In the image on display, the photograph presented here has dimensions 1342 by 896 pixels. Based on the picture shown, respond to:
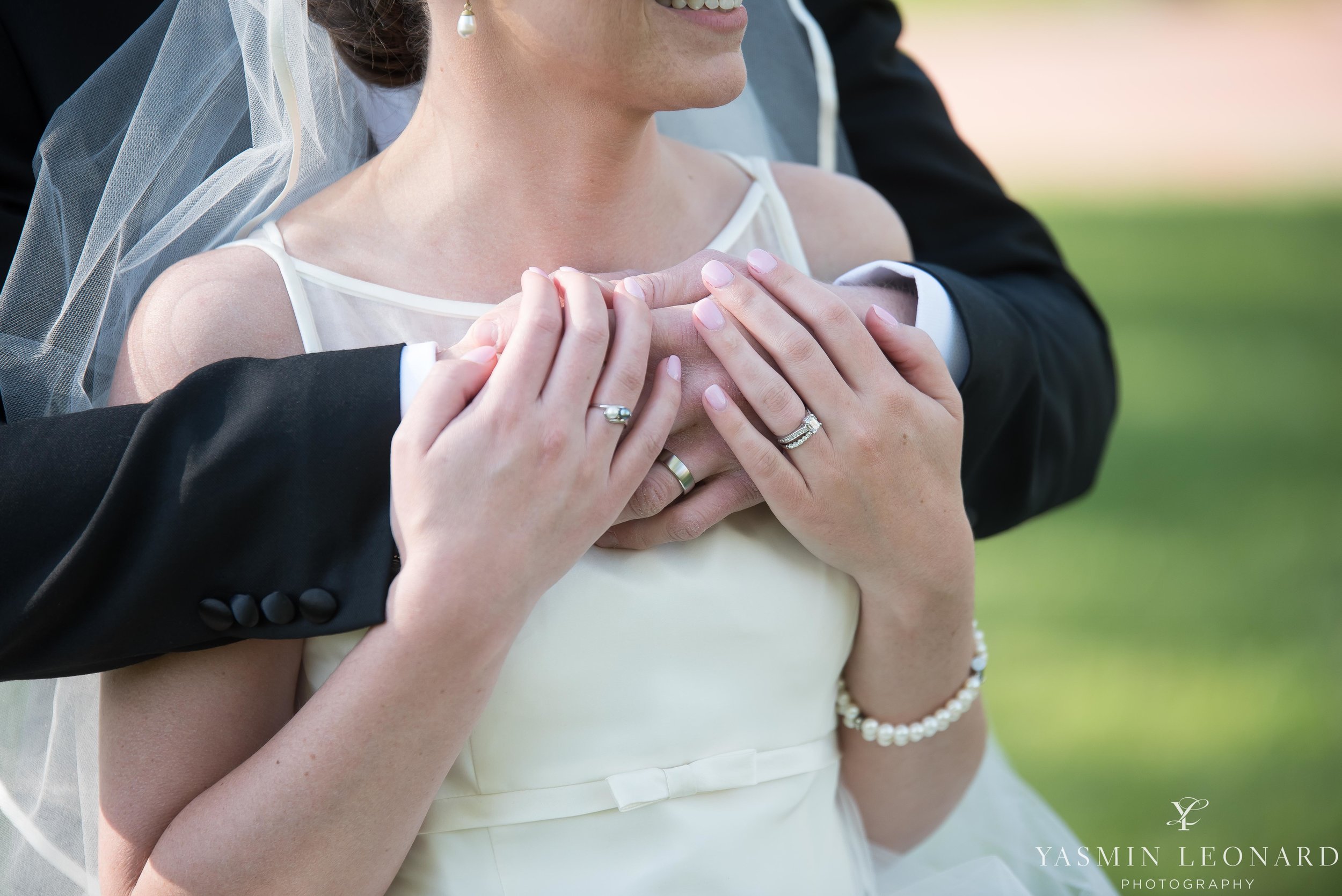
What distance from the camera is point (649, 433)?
4.91 feet

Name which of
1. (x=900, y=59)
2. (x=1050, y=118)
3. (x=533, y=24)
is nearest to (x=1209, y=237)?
(x=1050, y=118)

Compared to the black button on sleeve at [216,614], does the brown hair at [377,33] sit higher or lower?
higher

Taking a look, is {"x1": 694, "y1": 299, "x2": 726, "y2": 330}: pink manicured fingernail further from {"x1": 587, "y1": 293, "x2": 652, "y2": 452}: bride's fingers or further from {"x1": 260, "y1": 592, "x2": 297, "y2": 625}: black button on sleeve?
{"x1": 260, "y1": 592, "x2": 297, "y2": 625}: black button on sleeve

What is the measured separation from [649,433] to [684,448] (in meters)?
0.11

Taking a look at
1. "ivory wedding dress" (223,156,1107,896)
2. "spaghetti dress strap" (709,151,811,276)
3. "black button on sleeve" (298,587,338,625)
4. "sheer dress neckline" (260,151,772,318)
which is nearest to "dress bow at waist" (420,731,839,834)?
"ivory wedding dress" (223,156,1107,896)

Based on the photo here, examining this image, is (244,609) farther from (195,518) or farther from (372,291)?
(372,291)

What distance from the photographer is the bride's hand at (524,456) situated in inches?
53.6

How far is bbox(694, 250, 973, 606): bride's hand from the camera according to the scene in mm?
1543

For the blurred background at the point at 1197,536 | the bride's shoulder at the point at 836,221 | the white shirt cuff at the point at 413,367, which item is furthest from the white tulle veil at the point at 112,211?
the blurred background at the point at 1197,536

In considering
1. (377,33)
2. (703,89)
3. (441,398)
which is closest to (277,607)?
(441,398)

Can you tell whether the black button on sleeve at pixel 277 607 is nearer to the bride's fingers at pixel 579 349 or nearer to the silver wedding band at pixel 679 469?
the bride's fingers at pixel 579 349

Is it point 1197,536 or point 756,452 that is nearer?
point 756,452

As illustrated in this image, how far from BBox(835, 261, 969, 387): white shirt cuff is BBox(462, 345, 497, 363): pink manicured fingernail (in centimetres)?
68

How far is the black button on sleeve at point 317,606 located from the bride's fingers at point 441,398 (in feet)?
0.70
